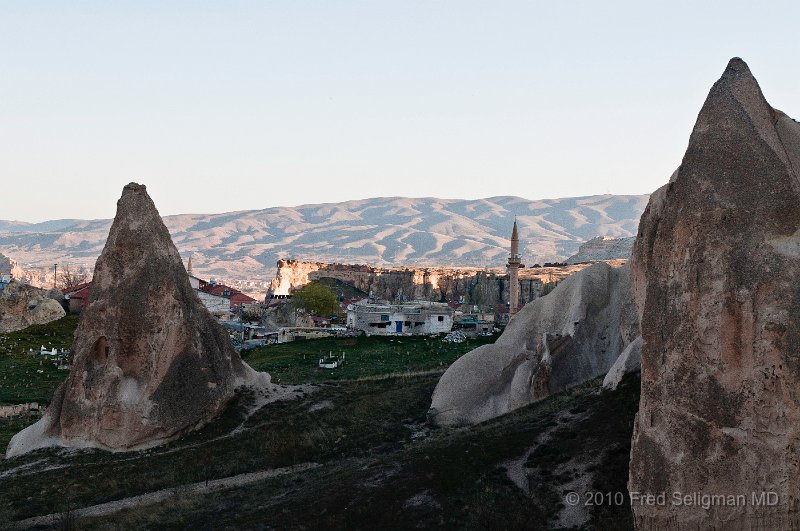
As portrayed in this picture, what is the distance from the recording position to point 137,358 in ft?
128

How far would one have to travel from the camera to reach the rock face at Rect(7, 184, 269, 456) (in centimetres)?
3834

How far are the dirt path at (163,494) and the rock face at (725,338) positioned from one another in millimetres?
17093

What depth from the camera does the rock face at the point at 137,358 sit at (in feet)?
126

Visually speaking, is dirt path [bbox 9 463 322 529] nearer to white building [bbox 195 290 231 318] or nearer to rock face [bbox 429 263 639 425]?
rock face [bbox 429 263 639 425]

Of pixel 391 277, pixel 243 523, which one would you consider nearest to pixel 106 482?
pixel 243 523

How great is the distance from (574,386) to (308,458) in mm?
10833

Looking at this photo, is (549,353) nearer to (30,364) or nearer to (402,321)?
(30,364)

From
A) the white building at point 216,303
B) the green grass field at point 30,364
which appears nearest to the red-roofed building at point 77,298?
the green grass field at point 30,364

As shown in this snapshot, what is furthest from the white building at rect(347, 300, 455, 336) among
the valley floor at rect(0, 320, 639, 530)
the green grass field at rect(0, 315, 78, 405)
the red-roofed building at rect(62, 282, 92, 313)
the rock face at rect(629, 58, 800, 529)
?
the rock face at rect(629, 58, 800, 529)

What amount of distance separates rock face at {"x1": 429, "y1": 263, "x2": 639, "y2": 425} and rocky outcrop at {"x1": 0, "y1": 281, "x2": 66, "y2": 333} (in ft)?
191

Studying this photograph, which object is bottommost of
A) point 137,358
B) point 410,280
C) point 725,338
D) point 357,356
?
point 410,280

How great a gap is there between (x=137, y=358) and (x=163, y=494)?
9.14 metres

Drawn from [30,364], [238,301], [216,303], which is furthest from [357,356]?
[238,301]

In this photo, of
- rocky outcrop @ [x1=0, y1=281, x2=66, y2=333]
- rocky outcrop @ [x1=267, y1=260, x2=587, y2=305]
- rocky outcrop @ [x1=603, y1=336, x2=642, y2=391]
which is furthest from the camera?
rocky outcrop @ [x1=267, y1=260, x2=587, y2=305]
